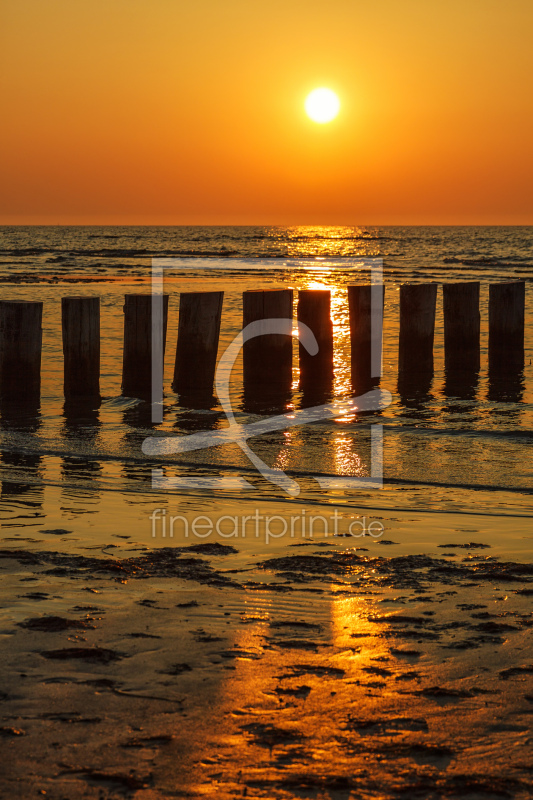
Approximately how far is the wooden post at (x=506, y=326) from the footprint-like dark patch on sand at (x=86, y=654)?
389 inches

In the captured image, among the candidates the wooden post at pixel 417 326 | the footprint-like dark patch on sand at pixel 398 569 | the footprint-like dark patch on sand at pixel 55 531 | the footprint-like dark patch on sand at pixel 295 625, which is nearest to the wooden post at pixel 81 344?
the wooden post at pixel 417 326

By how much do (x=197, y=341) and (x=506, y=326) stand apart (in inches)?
179

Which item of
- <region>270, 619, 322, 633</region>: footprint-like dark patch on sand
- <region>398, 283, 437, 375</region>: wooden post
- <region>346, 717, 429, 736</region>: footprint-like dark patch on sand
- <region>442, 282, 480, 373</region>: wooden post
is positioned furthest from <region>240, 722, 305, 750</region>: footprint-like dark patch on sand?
<region>442, 282, 480, 373</region>: wooden post

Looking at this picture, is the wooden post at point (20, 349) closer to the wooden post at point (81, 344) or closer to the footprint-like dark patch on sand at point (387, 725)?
the wooden post at point (81, 344)

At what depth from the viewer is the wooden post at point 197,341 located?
10.5m

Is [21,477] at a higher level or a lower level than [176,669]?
higher

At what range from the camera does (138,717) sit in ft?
8.91

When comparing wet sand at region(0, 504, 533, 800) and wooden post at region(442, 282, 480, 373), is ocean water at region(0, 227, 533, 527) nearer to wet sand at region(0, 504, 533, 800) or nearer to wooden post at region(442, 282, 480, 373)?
wooden post at region(442, 282, 480, 373)

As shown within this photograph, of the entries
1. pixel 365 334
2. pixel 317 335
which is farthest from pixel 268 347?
pixel 365 334

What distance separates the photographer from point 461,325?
Answer: 1207 centimetres

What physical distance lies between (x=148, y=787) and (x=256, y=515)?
3.08 meters

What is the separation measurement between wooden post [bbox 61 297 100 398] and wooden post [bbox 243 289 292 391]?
1.99 meters

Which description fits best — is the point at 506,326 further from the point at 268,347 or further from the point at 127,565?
the point at 127,565

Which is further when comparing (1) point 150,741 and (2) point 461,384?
(2) point 461,384
